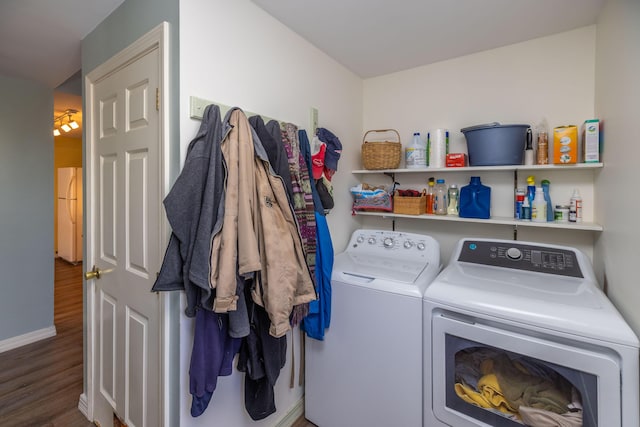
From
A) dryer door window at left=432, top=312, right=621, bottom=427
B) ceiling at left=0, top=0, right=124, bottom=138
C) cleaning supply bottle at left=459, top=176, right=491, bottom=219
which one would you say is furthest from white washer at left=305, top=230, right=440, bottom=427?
ceiling at left=0, top=0, right=124, bottom=138

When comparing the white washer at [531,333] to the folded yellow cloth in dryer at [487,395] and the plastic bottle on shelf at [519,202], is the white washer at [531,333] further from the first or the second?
the plastic bottle on shelf at [519,202]

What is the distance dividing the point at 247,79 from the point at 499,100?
159 cm

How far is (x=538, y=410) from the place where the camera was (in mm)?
1114

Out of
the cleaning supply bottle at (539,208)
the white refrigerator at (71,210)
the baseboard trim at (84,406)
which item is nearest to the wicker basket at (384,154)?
the cleaning supply bottle at (539,208)

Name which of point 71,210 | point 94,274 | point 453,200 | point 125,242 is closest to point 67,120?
point 71,210

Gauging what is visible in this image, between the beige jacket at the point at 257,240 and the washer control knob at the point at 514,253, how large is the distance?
110 centimetres

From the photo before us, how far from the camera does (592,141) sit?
1.48 meters

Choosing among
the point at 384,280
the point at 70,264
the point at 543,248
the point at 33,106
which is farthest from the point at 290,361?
the point at 70,264

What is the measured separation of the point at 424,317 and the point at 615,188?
1.00 metres

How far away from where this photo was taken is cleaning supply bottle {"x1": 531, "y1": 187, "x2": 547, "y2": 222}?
1664 mm

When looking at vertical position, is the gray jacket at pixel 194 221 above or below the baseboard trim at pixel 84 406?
above

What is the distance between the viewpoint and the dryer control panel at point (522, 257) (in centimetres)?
145

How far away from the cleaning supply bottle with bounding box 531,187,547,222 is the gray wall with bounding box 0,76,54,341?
395 cm

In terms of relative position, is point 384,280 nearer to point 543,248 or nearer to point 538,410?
point 538,410
